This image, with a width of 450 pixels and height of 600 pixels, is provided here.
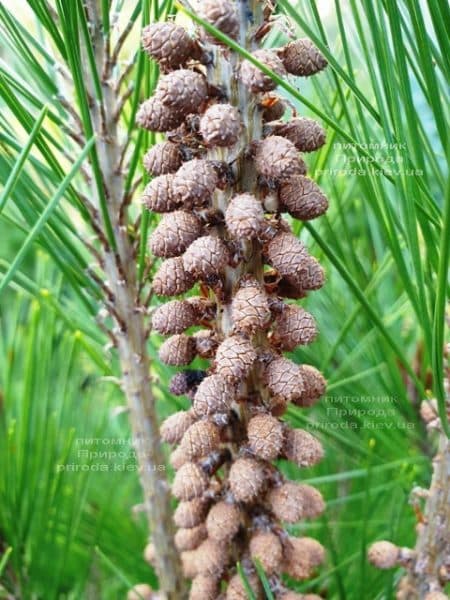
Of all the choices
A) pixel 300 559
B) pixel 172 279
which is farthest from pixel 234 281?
pixel 300 559

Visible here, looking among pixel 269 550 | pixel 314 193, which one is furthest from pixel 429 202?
pixel 269 550

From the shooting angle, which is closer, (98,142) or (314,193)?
(314,193)

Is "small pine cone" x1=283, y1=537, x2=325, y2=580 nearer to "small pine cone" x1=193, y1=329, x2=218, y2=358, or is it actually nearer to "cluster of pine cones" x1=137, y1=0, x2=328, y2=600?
"cluster of pine cones" x1=137, y1=0, x2=328, y2=600

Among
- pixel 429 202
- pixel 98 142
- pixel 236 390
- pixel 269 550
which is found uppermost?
pixel 98 142

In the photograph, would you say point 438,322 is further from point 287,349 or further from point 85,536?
point 85,536

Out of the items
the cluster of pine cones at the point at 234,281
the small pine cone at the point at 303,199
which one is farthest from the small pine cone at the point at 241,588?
the small pine cone at the point at 303,199

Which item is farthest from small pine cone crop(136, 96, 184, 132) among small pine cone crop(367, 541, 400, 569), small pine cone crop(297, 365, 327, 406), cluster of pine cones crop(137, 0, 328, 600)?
small pine cone crop(367, 541, 400, 569)
